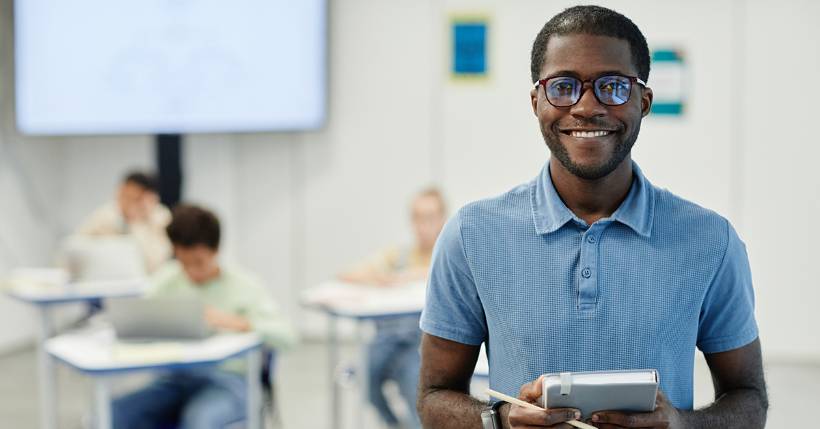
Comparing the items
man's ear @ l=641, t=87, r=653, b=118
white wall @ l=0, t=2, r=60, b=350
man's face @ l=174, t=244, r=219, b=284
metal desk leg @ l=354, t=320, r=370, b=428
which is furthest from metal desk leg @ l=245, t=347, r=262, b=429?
white wall @ l=0, t=2, r=60, b=350

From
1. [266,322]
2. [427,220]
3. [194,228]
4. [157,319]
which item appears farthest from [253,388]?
[427,220]

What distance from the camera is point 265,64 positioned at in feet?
18.9

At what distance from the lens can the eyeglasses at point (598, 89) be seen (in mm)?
1297

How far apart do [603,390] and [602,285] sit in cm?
16

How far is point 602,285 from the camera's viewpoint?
1294 mm

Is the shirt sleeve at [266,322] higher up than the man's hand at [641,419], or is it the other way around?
the man's hand at [641,419]

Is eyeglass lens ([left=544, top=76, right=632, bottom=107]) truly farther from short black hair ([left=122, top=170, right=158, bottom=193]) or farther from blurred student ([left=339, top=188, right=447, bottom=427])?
A: short black hair ([left=122, top=170, right=158, bottom=193])

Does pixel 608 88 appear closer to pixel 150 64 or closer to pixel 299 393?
pixel 299 393

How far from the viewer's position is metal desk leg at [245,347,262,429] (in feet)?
10.8

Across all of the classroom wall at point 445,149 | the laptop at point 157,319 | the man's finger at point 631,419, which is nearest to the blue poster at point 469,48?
the classroom wall at point 445,149

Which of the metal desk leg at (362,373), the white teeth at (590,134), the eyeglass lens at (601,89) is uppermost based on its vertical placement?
the eyeglass lens at (601,89)

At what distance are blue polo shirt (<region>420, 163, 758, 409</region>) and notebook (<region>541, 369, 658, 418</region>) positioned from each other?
85mm

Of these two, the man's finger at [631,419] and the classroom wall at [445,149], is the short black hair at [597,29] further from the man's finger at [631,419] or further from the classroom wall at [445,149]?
the classroom wall at [445,149]

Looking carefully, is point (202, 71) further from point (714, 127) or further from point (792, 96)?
point (792, 96)
